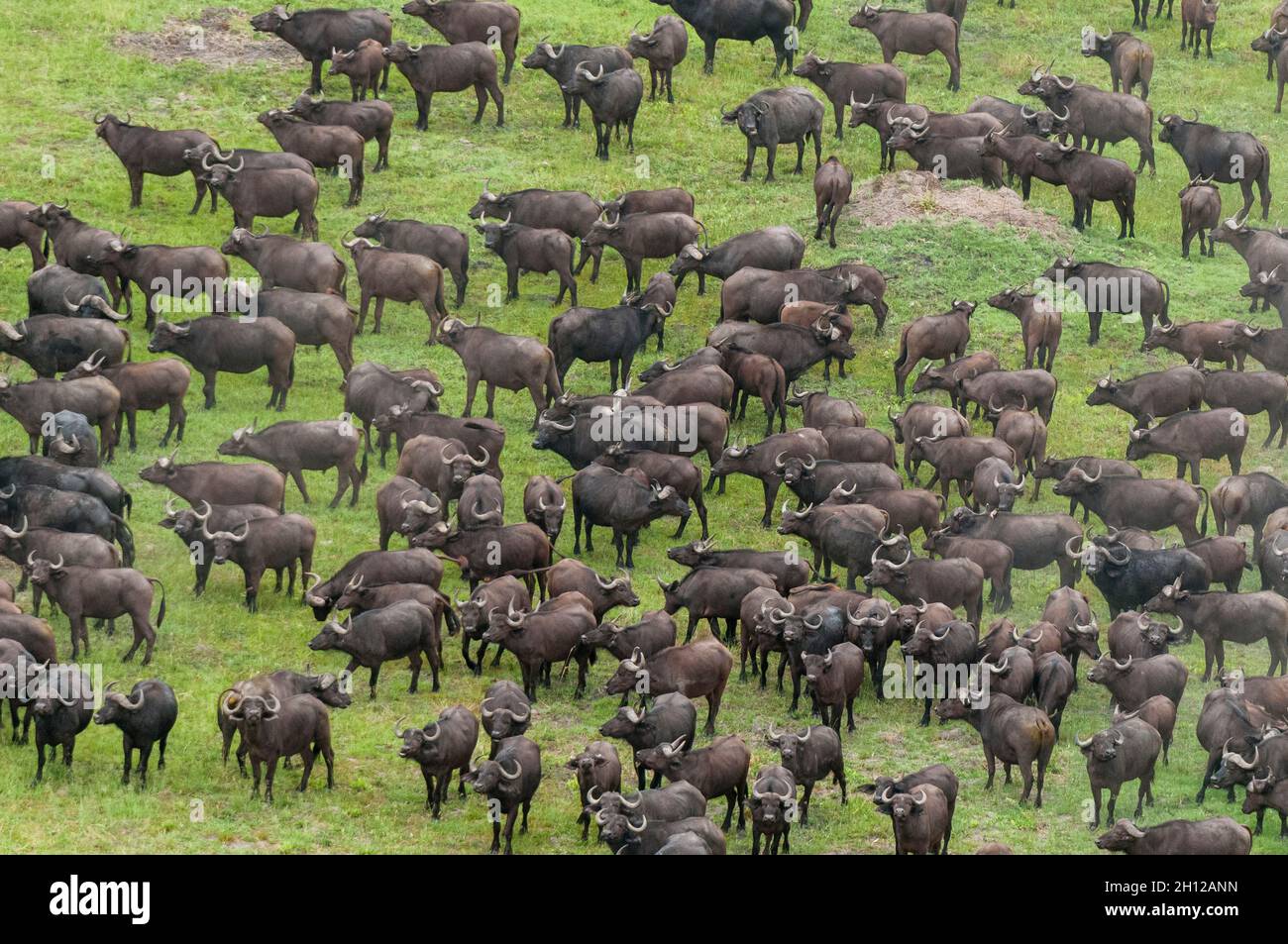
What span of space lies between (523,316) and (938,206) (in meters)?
9.59

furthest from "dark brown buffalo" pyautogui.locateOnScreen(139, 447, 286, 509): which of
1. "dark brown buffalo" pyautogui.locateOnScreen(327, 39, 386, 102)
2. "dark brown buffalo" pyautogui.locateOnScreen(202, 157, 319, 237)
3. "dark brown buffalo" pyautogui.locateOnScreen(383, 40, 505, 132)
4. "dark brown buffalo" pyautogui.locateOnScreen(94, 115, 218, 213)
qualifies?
"dark brown buffalo" pyautogui.locateOnScreen(383, 40, 505, 132)

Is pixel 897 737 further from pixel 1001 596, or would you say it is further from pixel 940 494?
pixel 940 494

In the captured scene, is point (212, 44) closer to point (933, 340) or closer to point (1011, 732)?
point (933, 340)

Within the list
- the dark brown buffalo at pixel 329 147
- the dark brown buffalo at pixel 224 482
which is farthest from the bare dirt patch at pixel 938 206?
the dark brown buffalo at pixel 224 482

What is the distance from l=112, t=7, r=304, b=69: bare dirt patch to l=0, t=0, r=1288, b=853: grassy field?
0.09m

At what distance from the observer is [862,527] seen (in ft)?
118

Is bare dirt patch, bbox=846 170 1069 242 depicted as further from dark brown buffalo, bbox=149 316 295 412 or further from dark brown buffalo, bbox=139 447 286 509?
dark brown buffalo, bbox=139 447 286 509

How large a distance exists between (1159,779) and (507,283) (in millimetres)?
18220

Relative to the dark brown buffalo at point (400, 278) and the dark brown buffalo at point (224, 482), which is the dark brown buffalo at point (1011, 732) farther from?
the dark brown buffalo at point (400, 278)

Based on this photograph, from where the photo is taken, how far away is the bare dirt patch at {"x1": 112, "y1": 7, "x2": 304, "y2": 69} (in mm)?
51969

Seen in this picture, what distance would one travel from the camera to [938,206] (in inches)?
1866

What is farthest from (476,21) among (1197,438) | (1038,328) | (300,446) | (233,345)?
(1197,438)

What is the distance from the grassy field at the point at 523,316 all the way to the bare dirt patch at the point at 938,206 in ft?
1.20

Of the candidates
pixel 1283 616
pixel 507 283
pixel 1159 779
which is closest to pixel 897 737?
pixel 1159 779
